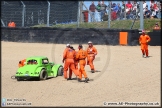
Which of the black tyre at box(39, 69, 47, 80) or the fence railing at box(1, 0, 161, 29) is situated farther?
the fence railing at box(1, 0, 161, 29)

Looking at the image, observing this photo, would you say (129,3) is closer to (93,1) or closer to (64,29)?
(93,1)

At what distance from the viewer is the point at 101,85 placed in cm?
1414

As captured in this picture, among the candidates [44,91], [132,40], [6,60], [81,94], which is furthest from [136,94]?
[132,40]

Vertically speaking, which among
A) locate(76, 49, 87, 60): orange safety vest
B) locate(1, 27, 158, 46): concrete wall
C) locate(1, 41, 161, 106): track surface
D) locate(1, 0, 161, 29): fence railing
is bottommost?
locate(1, 41, 161, 106): track surface

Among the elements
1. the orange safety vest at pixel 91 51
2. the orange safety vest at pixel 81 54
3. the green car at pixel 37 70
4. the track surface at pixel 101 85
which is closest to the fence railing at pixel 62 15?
the track surface at pixel 101 85

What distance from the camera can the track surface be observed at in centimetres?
1193

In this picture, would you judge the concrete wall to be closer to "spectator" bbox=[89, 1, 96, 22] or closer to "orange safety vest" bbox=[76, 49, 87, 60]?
"spectator" bbox=[89, 1, 96, 22]

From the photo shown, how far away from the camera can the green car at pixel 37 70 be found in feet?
49.9

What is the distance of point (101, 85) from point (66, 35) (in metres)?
13.3

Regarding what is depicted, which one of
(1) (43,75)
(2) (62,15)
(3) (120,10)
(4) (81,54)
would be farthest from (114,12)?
(4) (81,54)

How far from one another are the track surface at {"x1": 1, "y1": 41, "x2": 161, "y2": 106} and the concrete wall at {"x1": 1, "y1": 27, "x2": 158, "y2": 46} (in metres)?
3.48

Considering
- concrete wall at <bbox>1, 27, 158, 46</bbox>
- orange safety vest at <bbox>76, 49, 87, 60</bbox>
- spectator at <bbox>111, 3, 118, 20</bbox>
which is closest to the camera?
orange safety vest at <bbox>76, 49, 87, 60</bbox>

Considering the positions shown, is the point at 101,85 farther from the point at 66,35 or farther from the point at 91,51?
the point at 66,35

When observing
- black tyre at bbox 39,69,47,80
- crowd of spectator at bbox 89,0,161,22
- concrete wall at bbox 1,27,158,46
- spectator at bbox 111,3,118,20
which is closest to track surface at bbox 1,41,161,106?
black tyre at bbox 39,69,47,80
